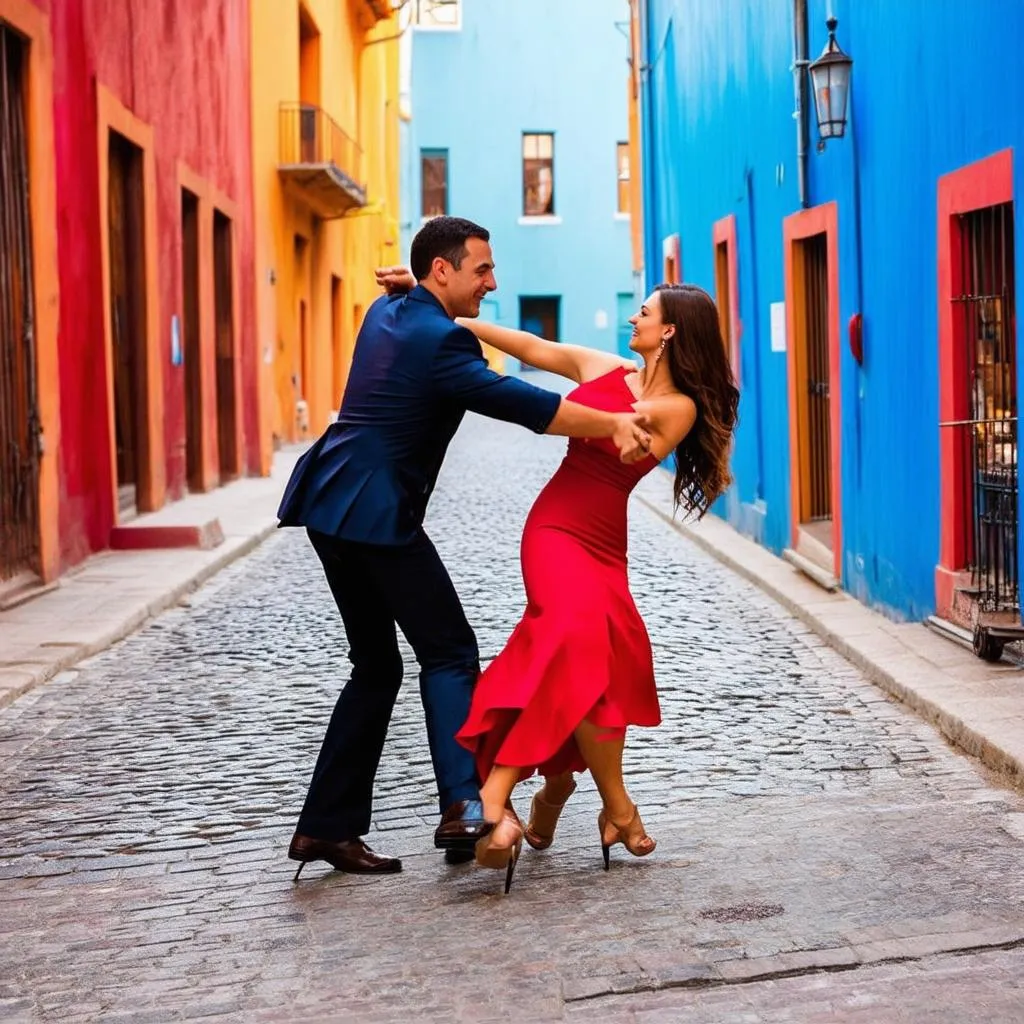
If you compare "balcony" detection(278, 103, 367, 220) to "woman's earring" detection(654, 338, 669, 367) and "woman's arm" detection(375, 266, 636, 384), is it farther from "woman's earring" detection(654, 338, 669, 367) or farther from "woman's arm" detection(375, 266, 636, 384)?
"woman's earring" detection(654, 338, 669, 367)

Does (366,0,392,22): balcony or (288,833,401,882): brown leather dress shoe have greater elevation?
(366,0,392,22): balcony

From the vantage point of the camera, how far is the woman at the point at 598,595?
5.00 metres

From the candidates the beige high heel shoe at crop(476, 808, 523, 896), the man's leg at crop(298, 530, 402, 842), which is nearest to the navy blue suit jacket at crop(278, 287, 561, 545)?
the man's leg at crop(298, 530, 402, 842)

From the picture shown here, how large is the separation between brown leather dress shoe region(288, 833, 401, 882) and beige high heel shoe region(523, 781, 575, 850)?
43cm

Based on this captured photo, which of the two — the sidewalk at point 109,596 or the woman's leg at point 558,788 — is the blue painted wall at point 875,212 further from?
the sidewalk at point 109,596

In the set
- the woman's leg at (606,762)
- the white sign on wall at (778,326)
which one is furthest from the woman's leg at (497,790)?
the white sign on wall at (778,326)

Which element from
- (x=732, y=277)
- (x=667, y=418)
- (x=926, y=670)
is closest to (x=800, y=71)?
(x=732, y=277)

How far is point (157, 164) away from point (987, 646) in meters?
11.4

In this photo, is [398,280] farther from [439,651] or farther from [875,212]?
[875,212]

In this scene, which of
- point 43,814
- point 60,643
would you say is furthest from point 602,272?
point 43,814

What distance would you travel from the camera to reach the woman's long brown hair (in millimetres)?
5203

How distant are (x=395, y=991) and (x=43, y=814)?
2.30 metres

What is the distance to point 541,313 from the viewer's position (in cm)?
4678

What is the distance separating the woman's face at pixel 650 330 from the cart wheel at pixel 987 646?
3.34 m
